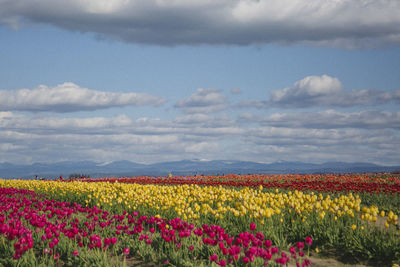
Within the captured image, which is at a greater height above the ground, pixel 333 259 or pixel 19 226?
pixel 19 226

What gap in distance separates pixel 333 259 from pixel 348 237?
23.9 inches

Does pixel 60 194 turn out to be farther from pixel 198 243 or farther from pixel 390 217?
pixel 390 217

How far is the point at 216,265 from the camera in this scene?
21.4ft

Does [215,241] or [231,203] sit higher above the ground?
[231,203]

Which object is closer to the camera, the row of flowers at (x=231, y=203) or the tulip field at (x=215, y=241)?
the tulip field at (x=215, y=241)

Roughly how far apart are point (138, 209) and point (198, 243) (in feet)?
15.0

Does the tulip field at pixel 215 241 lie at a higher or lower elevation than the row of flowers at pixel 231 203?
lower

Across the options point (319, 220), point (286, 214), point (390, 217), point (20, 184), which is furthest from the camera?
point (20, 184)

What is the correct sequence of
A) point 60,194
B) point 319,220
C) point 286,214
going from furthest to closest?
point 60,194 < point 286,214 < point 319,220

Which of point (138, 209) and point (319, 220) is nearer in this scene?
point (319, 220)

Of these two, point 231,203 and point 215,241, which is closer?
point 215,241

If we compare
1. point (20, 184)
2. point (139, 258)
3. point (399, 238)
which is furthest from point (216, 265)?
point (20, 184)

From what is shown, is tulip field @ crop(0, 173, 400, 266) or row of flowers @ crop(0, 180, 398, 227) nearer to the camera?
tulip field @ crop(0, 173, 400, 266)

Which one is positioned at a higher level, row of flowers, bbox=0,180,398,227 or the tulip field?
row of flowers, bbox=0,180,398,227
